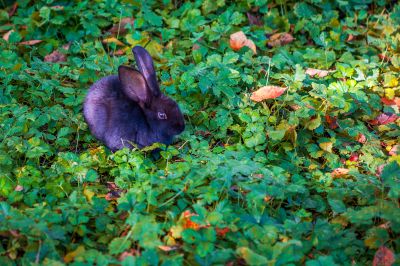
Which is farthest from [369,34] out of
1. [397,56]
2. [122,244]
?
[122,244]

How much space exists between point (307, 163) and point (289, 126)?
368mm

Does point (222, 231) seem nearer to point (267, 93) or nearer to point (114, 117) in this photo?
point (114, 117)

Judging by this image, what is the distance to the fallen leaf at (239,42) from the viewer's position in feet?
21.6

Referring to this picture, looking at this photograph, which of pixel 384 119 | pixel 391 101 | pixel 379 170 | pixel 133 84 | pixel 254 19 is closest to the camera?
pixel 379 170

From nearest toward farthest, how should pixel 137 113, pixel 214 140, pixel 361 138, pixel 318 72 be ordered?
pixel 137 113 < pixel 361 138 < pixel 214 140 < pixel 318 72

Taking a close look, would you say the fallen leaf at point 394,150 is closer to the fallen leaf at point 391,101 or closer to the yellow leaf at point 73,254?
the fallen leaf at point 391,101

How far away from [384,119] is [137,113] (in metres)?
2.34

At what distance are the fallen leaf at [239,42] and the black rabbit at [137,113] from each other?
1590mm

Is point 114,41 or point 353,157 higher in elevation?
point 114,41

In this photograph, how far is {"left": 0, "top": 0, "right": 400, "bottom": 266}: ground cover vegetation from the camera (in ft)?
13.1

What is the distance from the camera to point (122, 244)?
3836 millimetres

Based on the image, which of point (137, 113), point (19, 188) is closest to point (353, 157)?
point (137, 113)

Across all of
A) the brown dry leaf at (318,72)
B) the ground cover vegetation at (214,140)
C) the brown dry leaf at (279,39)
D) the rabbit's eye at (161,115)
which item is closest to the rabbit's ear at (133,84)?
the rabbit's eye at (161,115)

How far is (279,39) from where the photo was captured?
22.6 feet
